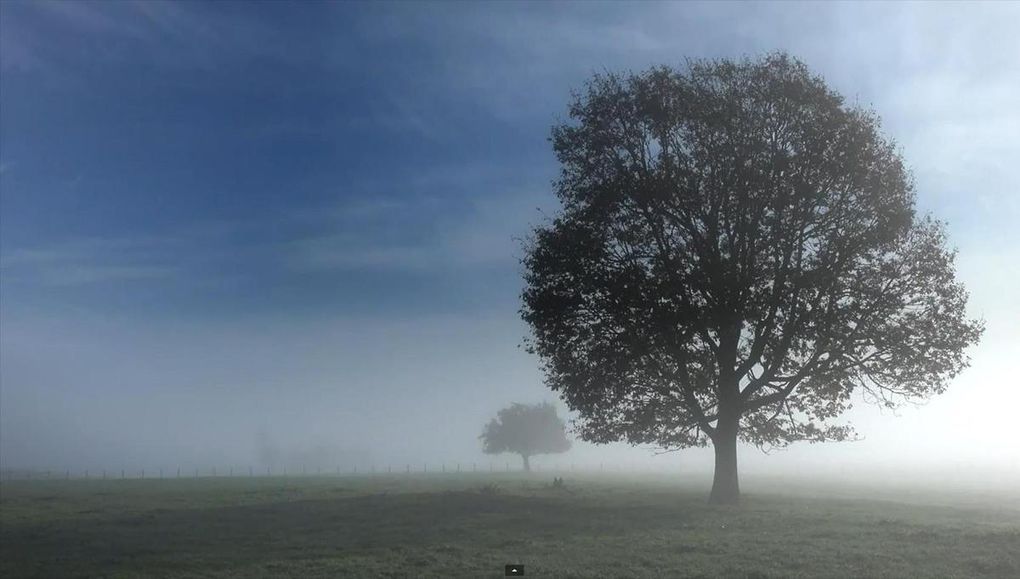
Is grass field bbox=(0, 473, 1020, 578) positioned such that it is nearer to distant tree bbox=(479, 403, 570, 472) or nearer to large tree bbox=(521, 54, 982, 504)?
large tree bbox=(521, 54, 982, 504)

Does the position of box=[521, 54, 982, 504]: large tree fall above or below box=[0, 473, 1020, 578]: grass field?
above

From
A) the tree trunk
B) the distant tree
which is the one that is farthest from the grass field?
the distant tree

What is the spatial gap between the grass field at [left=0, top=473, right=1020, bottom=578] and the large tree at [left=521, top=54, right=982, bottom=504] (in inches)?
215

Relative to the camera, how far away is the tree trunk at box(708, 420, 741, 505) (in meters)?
37.2

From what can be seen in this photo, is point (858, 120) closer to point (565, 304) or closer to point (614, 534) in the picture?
point (565, 304)

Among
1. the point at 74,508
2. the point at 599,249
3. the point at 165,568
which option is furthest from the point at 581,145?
the point at 74,508

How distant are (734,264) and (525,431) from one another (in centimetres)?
11249

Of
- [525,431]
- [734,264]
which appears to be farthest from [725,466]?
[525,431]

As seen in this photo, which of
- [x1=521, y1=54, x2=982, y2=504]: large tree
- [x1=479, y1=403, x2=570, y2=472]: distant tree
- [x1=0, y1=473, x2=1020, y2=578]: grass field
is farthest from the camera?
[x1=479, y1=403, x2=570, y2=472]: distant tree

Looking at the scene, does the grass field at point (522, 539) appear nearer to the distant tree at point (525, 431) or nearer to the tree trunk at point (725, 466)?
the tree trunk at point (725, 466)

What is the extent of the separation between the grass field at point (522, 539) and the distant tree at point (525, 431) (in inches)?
4058

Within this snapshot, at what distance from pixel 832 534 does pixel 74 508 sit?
41034 millimetres

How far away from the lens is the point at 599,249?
37281 mm

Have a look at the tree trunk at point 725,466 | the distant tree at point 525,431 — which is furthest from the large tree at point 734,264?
the distant tree at point 525,431
